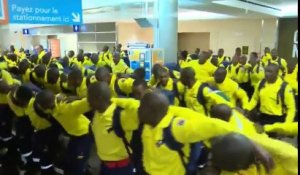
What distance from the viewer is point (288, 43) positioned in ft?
54.6

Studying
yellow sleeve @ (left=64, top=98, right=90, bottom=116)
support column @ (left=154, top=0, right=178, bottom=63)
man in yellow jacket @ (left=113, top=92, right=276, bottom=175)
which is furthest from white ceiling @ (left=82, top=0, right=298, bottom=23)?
man in yellow jacket @ (left=113, top=92, right=276, bottom=175)

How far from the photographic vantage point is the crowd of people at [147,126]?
6.84 ft

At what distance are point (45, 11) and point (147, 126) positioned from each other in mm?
4660

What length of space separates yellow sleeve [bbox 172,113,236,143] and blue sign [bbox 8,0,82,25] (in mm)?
4333

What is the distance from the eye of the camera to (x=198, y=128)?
2211 mm

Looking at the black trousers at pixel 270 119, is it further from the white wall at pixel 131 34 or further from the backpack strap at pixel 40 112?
the white wall at pixel 131 34

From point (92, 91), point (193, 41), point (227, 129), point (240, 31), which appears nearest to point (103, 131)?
point (92, 91)

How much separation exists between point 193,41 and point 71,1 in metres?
13.4

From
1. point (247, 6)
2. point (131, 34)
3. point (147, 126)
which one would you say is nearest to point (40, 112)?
point (147, 126)

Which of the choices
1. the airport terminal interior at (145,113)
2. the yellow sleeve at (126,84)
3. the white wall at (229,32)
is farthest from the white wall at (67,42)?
the yellow sleeve at (126,84)

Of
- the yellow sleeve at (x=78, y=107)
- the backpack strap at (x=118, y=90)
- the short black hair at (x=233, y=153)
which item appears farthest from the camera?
the backpack strap at (x=118, y=90)

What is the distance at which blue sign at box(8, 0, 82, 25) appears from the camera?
6.00m

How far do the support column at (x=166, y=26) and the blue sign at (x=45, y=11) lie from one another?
8.56ft

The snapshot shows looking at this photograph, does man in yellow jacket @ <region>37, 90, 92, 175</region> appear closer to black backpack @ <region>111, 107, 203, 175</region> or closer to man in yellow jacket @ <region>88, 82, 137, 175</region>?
man in yellow jacket @ <region>88, 82, 137, 175</region>
